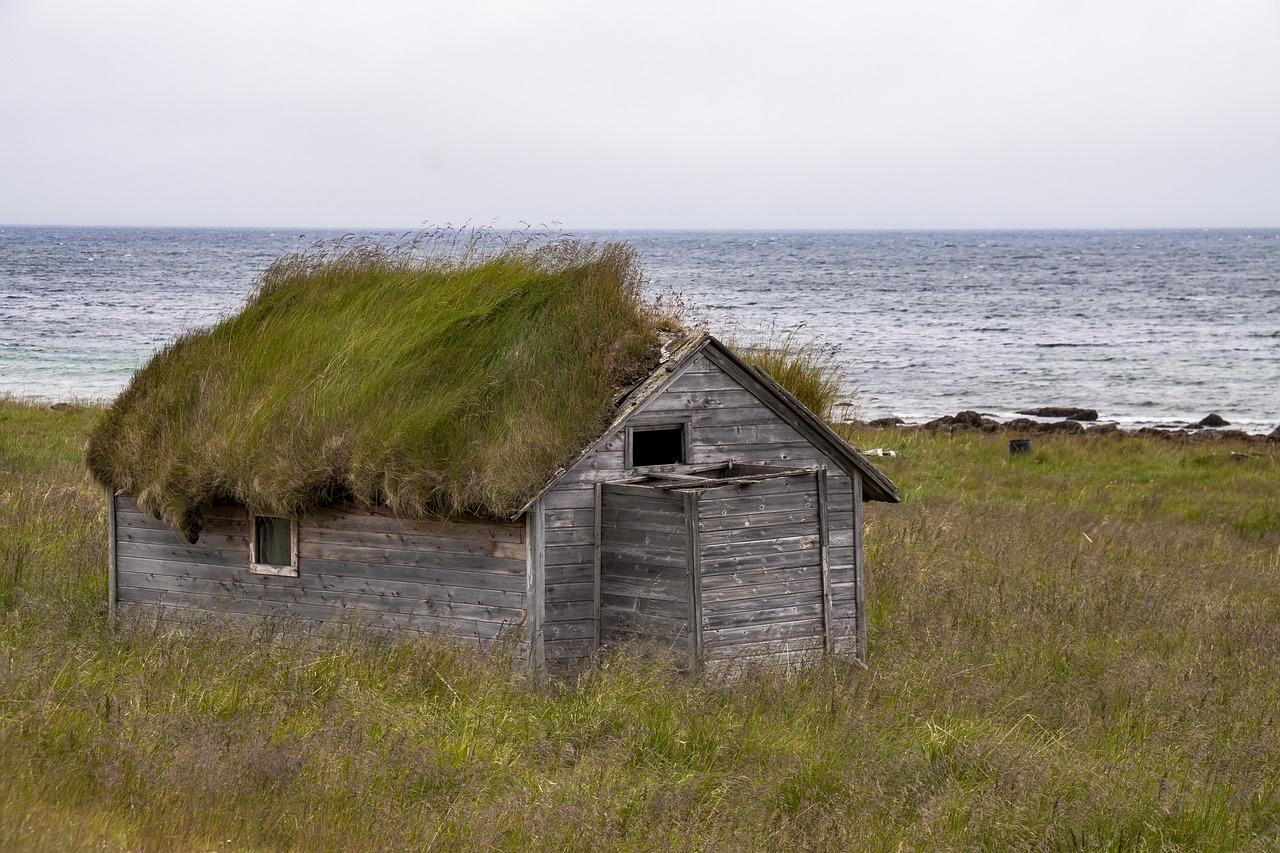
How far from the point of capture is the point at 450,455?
35.9 ft

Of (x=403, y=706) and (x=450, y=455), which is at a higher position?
(x=450, y=455)

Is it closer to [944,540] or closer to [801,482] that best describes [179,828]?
[801,482]

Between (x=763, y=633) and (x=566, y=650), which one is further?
(x=763, y=633)

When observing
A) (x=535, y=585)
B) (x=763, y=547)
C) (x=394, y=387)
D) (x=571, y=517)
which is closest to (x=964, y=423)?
(x=763, y=547)

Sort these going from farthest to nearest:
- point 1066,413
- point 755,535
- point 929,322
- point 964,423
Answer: point 929,322 → point 1066,413 → point 964,423 → point 755,535

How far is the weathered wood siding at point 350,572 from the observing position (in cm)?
1095

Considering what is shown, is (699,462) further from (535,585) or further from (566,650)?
(566,650)

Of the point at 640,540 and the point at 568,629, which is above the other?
the point at 640,540

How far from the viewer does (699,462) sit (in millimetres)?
11961

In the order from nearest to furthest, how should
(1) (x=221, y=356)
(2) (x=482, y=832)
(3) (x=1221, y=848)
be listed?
1. (2) (x=482, y=832)
2. (3) (x=1221, y=848)
3. (1) (x=221, y=356)

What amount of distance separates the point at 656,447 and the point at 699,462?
1.27 metres

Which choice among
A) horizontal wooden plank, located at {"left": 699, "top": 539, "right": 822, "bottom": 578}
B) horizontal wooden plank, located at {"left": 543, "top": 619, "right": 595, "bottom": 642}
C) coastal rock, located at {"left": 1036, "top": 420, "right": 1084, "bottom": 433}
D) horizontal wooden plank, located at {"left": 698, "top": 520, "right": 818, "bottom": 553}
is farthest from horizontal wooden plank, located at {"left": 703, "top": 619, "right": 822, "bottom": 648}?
coastal rock, located at {"left": 1036, "top": 420, "right": 1084, "bottom": 433}

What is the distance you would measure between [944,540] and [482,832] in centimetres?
1250

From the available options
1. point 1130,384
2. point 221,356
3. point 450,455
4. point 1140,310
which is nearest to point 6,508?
point 221,356
